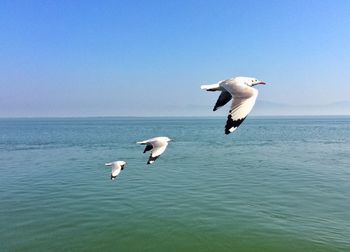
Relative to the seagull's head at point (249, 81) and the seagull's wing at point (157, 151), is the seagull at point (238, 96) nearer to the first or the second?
the seagull's head at point (249, 81)

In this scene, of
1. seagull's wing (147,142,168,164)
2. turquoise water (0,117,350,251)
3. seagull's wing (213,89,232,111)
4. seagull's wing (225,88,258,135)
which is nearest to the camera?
seagull's wing (225,88,258,135)

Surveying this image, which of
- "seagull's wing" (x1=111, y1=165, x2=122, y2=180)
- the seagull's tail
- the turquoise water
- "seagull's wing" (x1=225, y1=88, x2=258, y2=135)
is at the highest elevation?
the seagull's tail

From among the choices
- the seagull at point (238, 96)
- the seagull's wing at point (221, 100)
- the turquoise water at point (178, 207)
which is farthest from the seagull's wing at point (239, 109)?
the turquoise water at point (178, 207)

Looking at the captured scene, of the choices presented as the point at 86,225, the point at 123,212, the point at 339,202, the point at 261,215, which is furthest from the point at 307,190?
the point at 86,225

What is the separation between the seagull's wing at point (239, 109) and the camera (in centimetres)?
595

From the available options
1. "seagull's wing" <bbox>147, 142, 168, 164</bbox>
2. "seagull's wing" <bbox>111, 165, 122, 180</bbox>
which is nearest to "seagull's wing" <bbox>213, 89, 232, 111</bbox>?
"seagull's wing" <bbox>147, 142, 168, 164</bbox>

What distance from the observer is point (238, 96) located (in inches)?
261

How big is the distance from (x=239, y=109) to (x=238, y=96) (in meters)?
0.42

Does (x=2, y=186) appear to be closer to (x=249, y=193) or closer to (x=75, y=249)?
(x=75, y=249)

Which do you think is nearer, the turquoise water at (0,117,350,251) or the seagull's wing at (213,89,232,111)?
the seagull's wing at (213,89,232,111)

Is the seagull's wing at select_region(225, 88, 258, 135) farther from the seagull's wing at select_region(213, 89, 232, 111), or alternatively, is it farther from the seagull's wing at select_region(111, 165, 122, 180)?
the seagull's wing at select_region(111, 165, 122, 180)

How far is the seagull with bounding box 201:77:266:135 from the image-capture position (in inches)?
237

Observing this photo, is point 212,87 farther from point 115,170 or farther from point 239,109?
point 115,170

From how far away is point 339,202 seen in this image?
2228 centimetres
